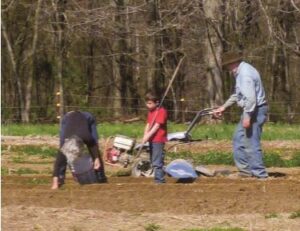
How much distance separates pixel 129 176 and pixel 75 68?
29.0 m

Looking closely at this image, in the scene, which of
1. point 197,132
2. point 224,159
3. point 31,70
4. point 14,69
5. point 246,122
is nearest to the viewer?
point 246,122

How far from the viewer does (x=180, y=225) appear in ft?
30.7

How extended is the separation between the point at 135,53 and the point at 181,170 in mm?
28675

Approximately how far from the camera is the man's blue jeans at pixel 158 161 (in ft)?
42.8

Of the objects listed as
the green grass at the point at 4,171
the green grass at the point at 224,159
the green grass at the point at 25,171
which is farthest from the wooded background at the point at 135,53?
the green grass at the point at 4,171

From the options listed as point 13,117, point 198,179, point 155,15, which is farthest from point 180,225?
point 13,117

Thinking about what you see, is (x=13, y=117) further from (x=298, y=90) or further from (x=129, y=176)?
(x=129, y=176)

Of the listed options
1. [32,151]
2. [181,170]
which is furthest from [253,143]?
[32,151]

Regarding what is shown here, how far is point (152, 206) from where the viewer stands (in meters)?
10.5

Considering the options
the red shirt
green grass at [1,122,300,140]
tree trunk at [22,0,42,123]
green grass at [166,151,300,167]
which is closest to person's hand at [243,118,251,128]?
the red shirt

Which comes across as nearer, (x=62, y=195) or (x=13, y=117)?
(x=62, y=195)

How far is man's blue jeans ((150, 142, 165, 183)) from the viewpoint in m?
13.1

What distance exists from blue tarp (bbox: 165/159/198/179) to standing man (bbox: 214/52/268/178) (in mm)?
686

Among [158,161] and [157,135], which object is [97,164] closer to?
[158,161]
